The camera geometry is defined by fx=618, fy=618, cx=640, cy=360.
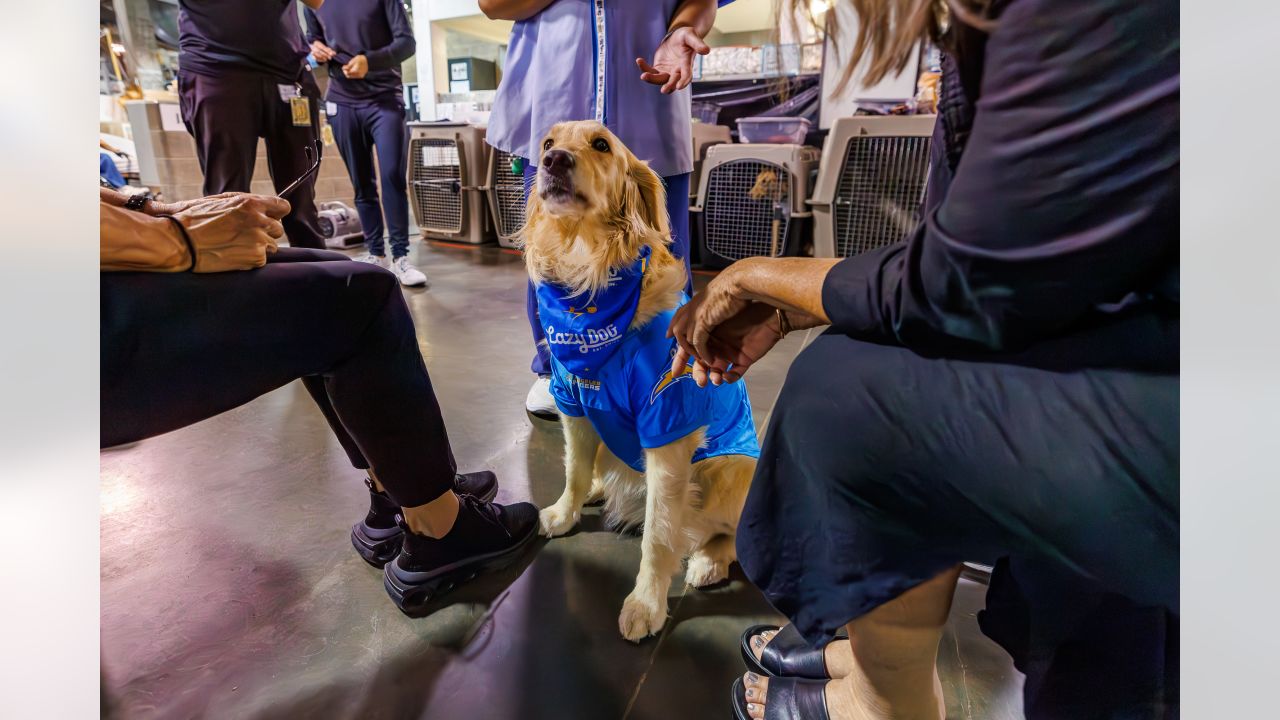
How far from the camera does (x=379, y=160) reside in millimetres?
3232

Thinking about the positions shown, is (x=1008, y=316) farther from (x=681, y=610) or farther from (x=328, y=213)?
(x=328, y=213)

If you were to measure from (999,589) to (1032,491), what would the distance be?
0.27m

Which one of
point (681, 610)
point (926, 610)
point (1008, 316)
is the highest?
point (1008, 316)

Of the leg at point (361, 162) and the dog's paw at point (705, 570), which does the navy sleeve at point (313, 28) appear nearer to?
the leg at point (361, 162)

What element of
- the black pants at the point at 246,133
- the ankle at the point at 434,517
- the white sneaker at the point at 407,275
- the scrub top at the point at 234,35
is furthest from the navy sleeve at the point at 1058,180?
the white sneaker at the point at 407,275

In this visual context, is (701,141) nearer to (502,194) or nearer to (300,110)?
(502,194)

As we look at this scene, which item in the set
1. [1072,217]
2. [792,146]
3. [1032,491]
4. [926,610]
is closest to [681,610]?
[926,610]

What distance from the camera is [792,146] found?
11.4 ft

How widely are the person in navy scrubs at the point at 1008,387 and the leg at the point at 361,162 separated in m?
2.92

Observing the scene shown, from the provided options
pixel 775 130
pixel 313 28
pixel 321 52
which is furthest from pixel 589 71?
pixel 775 130

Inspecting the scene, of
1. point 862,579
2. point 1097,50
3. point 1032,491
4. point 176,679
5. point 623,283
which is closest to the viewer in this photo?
point 1097,50

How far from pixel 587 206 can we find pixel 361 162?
8.69ft

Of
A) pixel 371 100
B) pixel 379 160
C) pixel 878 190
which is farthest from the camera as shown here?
pixel 379 160

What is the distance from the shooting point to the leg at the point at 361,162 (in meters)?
3.05
